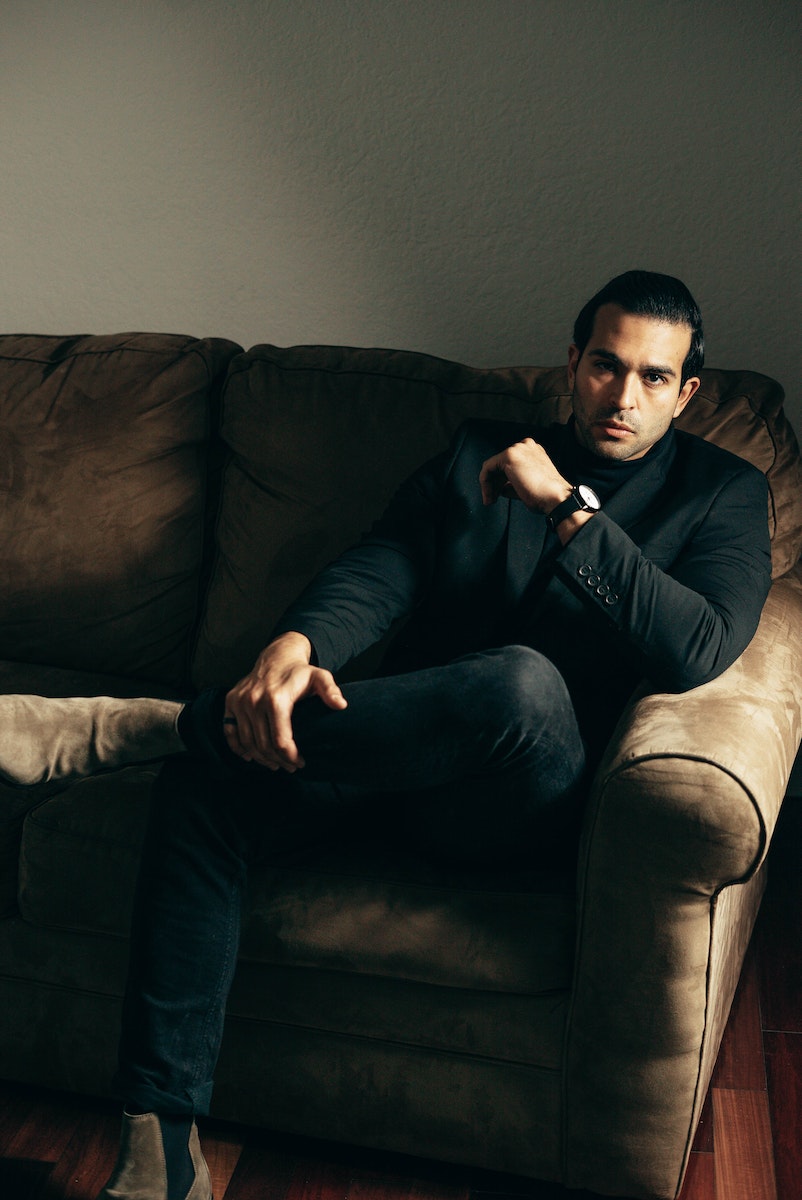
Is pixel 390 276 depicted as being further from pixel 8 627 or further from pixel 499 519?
pixel 8 627

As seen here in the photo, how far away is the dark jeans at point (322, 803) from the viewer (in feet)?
3.99

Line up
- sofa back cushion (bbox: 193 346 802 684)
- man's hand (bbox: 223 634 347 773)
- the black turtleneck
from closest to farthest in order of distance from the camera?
man's hand (bbox: 223 634 347 773) < the black turtleneck < sofa back cushion (bbox: 193 346 802 684)

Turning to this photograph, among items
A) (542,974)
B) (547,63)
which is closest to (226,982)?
(542,974)

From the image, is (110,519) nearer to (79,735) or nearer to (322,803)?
(79,735)

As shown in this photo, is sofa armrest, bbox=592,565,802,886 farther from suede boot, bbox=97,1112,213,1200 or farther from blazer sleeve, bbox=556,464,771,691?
suede boot, bbox=97,1112,213,1200

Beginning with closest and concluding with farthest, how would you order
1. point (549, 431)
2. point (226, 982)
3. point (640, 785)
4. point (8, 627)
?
point (640, 785) < point (226, 982) < point (549, 431) < point (8, 627)

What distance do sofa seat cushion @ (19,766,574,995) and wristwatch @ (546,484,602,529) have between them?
1.51 feet

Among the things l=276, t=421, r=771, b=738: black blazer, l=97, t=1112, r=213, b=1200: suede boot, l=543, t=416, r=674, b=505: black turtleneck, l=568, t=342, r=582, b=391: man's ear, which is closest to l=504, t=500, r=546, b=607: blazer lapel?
l=276, t=421, r=771, b=738: black blazer

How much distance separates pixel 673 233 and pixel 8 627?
152cm

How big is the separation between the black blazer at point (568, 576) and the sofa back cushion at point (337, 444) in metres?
0.17

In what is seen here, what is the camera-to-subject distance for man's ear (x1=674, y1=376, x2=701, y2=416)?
5.39ft

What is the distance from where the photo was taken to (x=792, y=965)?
1.83m

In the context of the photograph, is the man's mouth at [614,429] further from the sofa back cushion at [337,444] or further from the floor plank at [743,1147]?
the floor plank at [743,1147]

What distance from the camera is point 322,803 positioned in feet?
4.40
